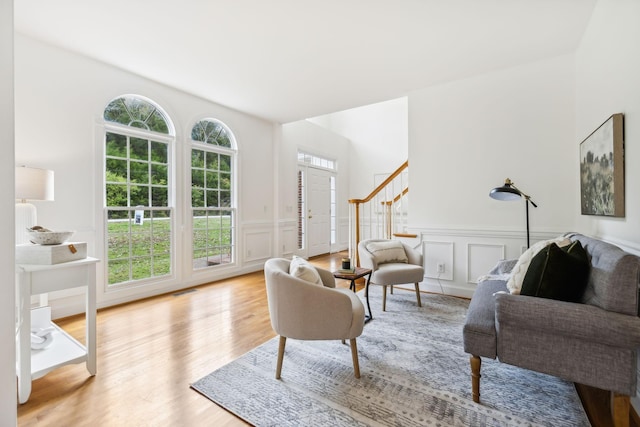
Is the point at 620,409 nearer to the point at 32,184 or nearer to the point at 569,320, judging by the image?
the point at 569,320

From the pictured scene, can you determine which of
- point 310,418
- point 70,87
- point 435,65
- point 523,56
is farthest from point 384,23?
point 70,87

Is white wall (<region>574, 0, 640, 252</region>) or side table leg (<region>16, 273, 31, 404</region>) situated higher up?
white wall (<region>574, 0, 640, 252</region>)

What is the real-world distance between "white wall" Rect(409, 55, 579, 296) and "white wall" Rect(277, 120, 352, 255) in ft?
8.23

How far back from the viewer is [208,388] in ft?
5.90

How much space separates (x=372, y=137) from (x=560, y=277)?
238 inches

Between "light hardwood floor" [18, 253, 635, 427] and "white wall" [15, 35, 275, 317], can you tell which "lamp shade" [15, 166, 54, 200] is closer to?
"white wall" [15, 35, 275, 317]

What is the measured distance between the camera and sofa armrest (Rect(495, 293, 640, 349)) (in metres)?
1.36

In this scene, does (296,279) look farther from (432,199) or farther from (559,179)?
(559,179)

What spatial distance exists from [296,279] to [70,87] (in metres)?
3.10

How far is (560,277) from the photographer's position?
1.65 m

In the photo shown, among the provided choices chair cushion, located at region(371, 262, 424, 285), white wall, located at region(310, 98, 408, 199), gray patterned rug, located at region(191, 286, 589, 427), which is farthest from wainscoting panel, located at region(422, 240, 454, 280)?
white wall, located at region(310, 98, 408, 199)

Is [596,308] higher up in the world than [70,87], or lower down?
lower down

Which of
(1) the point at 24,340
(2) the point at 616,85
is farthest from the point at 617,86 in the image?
(1) the point at 24,340

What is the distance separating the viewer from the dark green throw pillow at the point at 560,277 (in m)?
1.64
